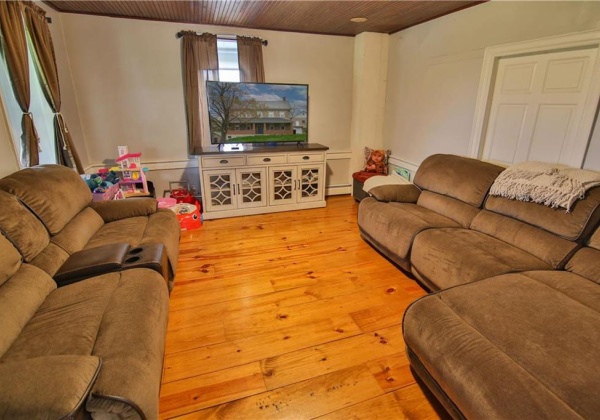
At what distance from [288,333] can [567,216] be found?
6.20ft

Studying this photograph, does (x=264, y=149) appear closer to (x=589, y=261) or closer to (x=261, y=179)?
(x=261, y=179)

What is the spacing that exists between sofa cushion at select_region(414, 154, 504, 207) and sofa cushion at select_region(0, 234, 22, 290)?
3.01m

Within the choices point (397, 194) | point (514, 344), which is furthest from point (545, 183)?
point (514, 344)

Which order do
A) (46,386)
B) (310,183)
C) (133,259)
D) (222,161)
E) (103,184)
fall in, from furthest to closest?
1. (310,183)
2. (222,161)
3. (103,184)
4. (133,259)
5. (46,386)

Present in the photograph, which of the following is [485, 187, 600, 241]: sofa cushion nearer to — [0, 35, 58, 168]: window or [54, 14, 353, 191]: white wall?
[54, 14, 353, 191]: white wall

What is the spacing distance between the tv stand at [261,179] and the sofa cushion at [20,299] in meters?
2.17

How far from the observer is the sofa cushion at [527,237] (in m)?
1.89

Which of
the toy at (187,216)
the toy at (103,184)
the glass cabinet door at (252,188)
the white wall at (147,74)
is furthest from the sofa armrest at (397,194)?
the toy at (103,184)

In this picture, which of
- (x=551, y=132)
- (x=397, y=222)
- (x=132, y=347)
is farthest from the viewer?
(x=397, y=222)

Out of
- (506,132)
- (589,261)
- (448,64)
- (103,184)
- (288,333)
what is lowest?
(288,333)

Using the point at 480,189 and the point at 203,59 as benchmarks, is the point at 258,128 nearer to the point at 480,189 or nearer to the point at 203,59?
the point at 203,59

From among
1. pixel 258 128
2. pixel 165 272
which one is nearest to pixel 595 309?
pixel 165 272

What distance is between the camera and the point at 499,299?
152 centimetres

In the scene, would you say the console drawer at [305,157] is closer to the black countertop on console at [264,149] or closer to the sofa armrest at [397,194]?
the black countertop on console at [264,149]
